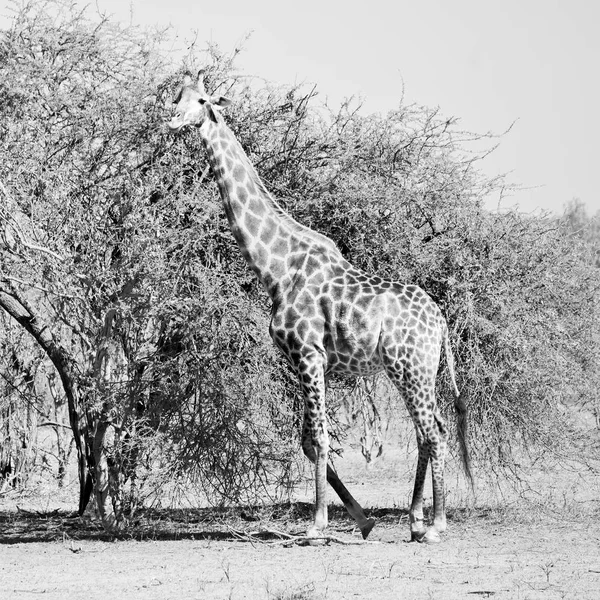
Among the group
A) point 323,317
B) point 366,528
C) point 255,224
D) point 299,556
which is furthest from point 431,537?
point 255,224

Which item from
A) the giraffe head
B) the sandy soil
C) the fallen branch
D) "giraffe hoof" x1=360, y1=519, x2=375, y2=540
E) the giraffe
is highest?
the giraffe head

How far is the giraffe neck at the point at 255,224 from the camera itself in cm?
1008

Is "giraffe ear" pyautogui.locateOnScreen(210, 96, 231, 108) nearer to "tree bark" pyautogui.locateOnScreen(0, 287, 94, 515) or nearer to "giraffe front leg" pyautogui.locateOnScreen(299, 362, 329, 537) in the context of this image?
"giraffe front leg" pyautogui.locateOnScreen(299, 362, 329, 537)

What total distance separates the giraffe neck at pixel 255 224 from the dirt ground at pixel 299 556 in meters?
2.32

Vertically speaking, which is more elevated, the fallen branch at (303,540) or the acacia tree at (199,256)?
the acacia tree at (199,256)

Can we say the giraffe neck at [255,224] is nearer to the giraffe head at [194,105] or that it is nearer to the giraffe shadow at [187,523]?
the giraffe head at [194,105]

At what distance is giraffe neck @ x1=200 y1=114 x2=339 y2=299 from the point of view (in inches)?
397

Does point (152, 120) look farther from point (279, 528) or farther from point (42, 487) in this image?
point (42, 487)

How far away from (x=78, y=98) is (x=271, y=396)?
3.60m

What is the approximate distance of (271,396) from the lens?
10.9 m

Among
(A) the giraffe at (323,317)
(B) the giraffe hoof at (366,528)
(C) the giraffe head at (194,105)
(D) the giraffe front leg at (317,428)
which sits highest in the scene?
(C) the giraffe head at (194,105)

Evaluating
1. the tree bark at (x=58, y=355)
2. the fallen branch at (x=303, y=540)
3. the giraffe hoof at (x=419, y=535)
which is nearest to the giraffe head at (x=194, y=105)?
the tree bark at (x=58, y=355)

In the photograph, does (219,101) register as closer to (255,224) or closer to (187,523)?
(255,224)

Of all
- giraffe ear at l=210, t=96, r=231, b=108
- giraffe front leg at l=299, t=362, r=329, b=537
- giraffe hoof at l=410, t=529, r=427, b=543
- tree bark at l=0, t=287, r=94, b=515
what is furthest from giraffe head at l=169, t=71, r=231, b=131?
giraffe hoof at l=410, t=529, r=427, b=543
